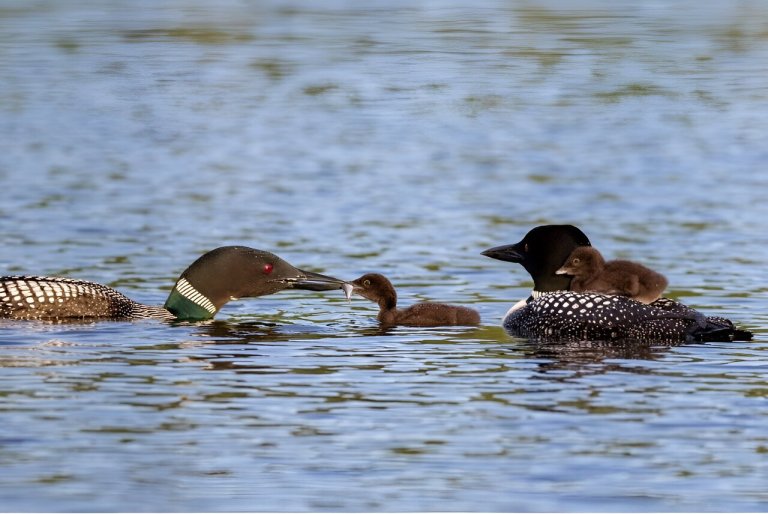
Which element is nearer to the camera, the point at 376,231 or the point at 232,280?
the point at 232,280

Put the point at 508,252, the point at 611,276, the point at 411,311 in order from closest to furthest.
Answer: the point at 611,276 → the point at 411,311 → the point at 508,252

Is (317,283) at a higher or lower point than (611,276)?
lower

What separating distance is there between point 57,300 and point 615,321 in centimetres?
275

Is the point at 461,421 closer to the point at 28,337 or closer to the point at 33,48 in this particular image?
the point at 28,337

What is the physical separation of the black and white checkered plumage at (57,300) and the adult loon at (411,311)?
1218 millimetres

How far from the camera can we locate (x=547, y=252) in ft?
30.9

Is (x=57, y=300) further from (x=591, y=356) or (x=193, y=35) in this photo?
(x=193, y=35)

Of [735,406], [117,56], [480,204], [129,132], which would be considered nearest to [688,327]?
[735,406]

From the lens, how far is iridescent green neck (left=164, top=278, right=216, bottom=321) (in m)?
9.28

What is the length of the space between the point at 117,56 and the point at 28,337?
31.5ft

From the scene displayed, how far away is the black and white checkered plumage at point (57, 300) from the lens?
899cm

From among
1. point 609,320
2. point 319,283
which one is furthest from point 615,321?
point 319,283

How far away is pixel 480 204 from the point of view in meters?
12.6

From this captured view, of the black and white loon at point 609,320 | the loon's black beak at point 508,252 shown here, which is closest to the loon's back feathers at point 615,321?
the black and white loon at point 609,320
